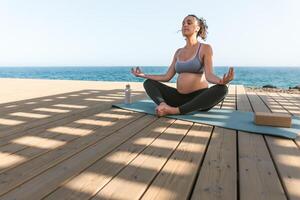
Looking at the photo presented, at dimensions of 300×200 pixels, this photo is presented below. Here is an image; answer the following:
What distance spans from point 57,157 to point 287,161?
4.51 ft

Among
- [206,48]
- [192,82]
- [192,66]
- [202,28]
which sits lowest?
[192,82]

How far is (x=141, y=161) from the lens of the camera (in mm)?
1705

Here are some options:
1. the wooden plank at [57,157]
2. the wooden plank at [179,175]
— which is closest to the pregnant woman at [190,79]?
the wooden plank at [57,157]

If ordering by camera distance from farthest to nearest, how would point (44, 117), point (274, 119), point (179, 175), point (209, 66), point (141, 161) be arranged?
point (209, 66), point (44, 117), point (274, 119), point (141, 161), point (179, 175)

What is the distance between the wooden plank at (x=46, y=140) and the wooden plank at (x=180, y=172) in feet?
2.63

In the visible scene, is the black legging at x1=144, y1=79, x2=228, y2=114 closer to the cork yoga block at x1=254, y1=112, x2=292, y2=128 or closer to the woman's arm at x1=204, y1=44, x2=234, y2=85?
the woman's arm at x1=204, y1=44, x2=234, y2=85

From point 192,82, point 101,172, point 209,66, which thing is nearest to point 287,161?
point 101,172

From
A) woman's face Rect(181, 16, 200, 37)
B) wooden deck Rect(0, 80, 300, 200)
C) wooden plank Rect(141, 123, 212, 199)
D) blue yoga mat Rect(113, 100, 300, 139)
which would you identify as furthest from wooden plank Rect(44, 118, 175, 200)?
woman's face Rect(181, 16, 200, 37)

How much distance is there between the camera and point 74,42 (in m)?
60.3

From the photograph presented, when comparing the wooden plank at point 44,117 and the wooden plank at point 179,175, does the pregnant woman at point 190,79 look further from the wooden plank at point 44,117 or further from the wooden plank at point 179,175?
the wooden plank at point 179,175

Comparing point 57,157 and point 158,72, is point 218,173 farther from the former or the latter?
point 158,72

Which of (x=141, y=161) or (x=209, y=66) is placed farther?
(x=209, y=66)

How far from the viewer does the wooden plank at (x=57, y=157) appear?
1.42 m

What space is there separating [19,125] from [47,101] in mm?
1708
